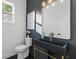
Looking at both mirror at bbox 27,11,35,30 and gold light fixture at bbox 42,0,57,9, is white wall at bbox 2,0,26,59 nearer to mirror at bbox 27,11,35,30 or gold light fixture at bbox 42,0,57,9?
mirror at bbox 27,11,35,30

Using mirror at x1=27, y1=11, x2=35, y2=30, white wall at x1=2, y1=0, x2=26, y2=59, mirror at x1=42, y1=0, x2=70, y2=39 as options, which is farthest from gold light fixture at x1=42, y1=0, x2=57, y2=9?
white wall at x1=2, y1=0, x2=26, y2=59

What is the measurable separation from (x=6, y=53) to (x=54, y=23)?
2.14 m

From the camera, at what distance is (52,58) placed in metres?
2.53

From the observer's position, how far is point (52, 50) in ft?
7.69

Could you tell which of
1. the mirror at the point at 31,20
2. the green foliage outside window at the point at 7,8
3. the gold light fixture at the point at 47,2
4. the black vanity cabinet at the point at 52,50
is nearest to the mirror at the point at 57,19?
the gold light fixture at the point at 47,2

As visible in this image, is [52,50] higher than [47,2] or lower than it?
lower

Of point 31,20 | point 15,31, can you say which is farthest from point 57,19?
point 15,31

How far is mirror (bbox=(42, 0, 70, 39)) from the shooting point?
8.30 feet

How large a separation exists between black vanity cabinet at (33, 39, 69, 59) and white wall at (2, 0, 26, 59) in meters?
1.13

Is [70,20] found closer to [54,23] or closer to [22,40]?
[54,23]

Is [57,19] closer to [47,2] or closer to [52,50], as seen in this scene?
[47,2]

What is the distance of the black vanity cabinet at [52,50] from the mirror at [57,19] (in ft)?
0.97

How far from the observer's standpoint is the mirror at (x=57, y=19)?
2.53 metres

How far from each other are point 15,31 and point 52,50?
211 centimetres
